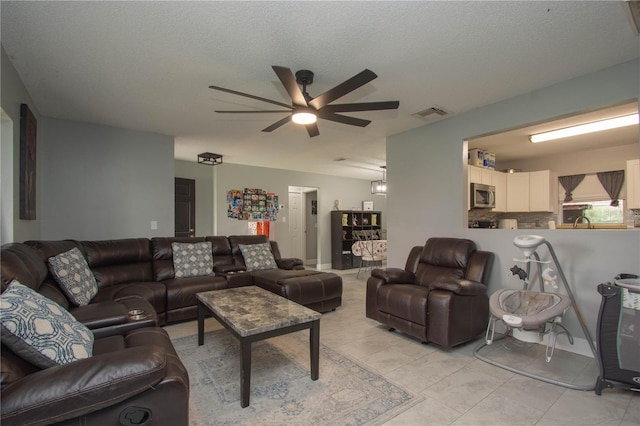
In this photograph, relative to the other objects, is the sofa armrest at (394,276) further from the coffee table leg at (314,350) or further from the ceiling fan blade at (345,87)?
the ceiling fan blade at (345,87)

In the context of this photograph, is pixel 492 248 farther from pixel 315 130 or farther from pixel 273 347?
pixel 273 347

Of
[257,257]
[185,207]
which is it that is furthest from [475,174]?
[185,207]

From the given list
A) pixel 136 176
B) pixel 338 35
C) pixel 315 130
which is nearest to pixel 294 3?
pixel 338 35

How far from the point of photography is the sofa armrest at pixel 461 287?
8.68 ft

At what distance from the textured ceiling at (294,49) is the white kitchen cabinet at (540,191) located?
238cm

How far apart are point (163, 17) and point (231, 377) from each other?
2.45 m

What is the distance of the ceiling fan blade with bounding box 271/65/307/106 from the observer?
1.91 metres

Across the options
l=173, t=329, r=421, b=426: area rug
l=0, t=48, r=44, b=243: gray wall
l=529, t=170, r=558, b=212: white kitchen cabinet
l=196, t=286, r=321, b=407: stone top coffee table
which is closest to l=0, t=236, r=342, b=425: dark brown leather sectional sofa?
l=0, t=48, r=44, b=243: gray wall

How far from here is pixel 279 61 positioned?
2.31 metres

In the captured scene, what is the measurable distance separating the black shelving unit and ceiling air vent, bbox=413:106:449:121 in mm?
4039

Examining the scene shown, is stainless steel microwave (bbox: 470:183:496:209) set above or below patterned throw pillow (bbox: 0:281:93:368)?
above

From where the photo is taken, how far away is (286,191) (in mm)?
7008

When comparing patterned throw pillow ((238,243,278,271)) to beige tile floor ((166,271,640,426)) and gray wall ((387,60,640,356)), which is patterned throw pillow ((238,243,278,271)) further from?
gray wall ((387,60,640,356))

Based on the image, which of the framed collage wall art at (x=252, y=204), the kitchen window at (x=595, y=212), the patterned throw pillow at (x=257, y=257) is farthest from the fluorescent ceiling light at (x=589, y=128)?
the framed collage wall art at (x=252, y=204)
